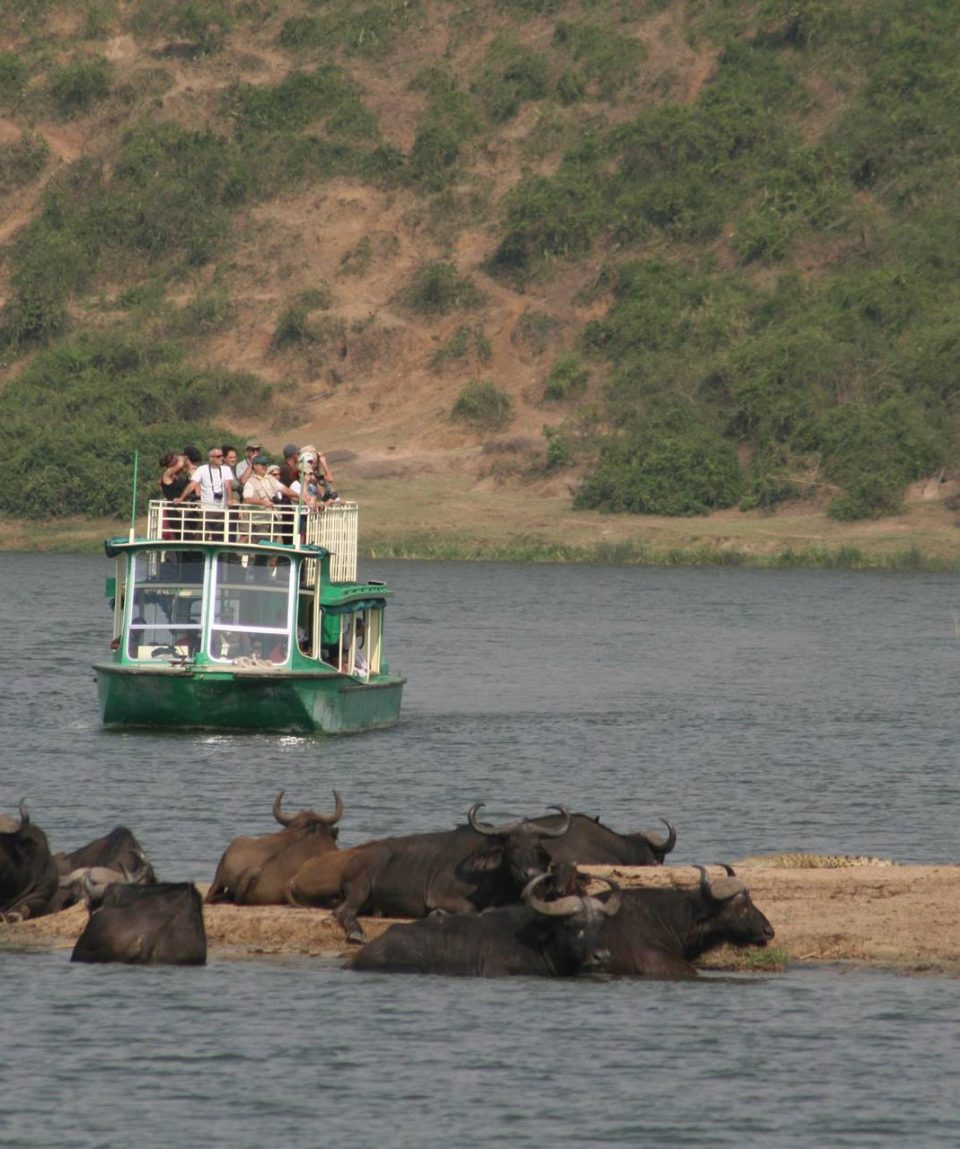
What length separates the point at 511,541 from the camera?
73.7 metres

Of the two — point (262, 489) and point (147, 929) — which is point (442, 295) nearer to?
point (262, 489)

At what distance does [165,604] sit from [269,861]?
12.8 meters

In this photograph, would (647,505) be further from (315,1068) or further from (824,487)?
(315,1068)

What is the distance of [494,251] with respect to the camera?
89000 millimetres

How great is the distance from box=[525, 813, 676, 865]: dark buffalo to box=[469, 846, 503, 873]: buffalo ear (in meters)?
1.20

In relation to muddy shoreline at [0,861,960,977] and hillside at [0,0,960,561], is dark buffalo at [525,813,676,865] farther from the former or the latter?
hillside at [0,0,960,561]

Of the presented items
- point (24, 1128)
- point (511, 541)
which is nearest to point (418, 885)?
point (24, 1128)

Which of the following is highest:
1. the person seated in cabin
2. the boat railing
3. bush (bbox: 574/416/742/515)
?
bush (bbox: 574/416/742/515)

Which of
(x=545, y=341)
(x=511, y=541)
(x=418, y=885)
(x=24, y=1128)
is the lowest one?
(x=24, y=1128)

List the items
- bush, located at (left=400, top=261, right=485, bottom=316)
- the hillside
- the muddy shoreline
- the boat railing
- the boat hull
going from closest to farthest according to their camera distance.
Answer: the muddy shoreline → the boat railing → the boat hull → the hillside → bush, located at (left=400, top=261, right=485, bottom=316)

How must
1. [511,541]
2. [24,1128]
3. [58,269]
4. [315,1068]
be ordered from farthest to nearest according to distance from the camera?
1. [58,269]
2. [511,541]
3. [315,1068]
4. [24,1128]

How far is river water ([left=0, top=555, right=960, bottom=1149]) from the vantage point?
13.6 meters

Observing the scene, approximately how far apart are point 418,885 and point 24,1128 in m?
3.98

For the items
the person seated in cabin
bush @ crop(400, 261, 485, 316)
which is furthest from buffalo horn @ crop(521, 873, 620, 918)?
bush @ crop(400, 261, 485, 316)
